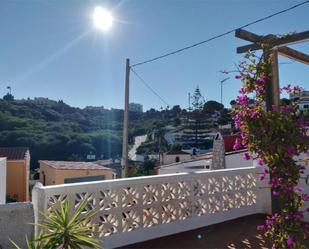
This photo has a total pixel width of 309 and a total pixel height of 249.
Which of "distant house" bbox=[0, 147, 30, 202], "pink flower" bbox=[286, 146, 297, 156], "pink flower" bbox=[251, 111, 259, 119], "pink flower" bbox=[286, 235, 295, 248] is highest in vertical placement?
"pink flower" bbox=[251, 111, 259, 119]

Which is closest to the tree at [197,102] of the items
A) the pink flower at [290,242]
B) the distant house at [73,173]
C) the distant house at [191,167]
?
the distant house at [73,173]

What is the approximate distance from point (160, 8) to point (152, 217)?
6048mm

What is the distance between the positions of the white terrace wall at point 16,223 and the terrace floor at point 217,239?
→ 146cm

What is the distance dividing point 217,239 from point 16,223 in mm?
3023

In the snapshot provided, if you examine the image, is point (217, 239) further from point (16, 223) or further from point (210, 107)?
point (210, 107)

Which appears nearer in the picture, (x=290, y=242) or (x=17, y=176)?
(x=290, y=242)

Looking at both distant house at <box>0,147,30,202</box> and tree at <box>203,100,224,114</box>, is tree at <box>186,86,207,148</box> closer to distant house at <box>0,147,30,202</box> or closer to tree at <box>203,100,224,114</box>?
tree at <box>203,100,224,114</box>

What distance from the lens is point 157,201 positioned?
516cm

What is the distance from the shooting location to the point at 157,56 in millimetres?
12859

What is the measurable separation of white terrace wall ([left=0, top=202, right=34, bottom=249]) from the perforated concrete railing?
14cm

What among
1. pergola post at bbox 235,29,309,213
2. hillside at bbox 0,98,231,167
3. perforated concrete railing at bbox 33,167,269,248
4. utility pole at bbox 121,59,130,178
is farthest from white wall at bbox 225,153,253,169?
hillside at bbox 0,98,231,167

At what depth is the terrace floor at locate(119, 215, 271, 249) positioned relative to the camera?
4.96 metres

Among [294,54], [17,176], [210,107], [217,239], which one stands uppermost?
[210,107]

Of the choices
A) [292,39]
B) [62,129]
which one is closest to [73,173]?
[62,129]
